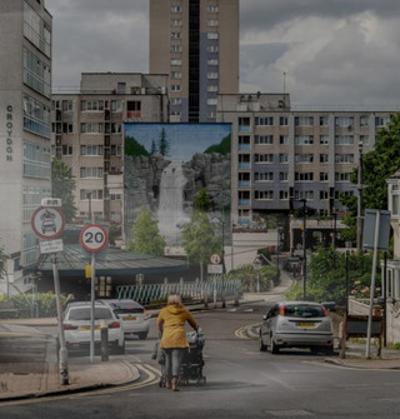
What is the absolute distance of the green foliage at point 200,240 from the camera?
9400 cm

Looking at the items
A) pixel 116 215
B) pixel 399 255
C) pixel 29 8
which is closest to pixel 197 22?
pixel 116 215

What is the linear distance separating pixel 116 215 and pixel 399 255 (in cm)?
9055

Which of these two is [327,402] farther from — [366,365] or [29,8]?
[29,8]

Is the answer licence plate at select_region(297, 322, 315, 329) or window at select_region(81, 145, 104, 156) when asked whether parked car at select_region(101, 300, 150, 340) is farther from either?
window at select_region(81, 145, 104, 156)

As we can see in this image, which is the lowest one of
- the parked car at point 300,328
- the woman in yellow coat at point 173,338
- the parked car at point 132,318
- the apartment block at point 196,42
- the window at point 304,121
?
the parked car at point 132,318

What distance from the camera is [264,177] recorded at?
137 m

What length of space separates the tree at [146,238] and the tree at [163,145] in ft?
36.9

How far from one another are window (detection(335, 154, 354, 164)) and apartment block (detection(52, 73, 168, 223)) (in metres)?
22.4

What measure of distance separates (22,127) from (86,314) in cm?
3033

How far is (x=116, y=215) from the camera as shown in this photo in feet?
420

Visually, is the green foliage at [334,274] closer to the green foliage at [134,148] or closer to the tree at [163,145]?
the tree at [163,145]

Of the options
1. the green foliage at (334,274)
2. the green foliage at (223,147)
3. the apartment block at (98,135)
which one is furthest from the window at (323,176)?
the green foliage at (334,274)

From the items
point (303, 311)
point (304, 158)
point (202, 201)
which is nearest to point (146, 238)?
point (202, 201)

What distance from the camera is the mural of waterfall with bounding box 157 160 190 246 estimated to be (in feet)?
350
